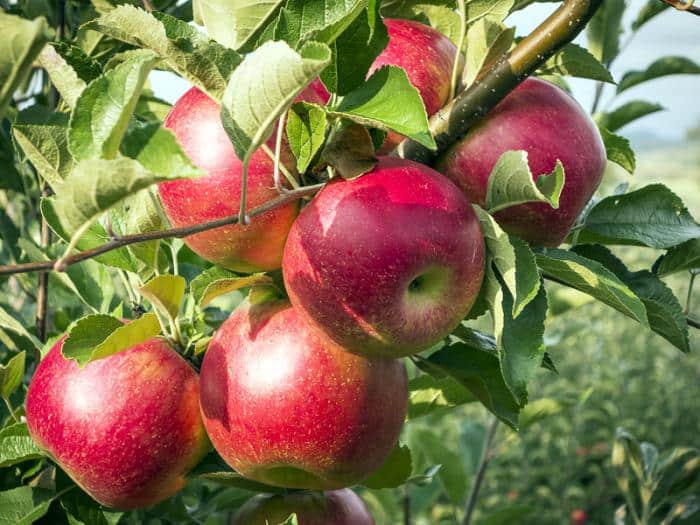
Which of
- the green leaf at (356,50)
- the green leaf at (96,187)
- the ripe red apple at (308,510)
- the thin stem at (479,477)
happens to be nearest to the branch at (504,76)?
the green leaf at (356,50)

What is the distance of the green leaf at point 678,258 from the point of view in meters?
0.94

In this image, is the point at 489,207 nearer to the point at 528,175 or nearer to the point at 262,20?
the point at 528,175

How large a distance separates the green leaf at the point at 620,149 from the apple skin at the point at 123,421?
51 centimetres

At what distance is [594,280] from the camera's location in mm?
671

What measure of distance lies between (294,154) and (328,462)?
0.93 feet

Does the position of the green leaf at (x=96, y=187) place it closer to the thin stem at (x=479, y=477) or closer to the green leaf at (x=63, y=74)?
the green leaf at (x=63, y=74)

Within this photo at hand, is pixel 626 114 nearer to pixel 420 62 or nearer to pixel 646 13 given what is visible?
pixel 646 13

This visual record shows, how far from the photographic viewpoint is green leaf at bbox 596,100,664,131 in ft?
3.99

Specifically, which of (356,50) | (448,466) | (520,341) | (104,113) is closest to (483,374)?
(520,341)

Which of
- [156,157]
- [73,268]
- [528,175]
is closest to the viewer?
[156,157]

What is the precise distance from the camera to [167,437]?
790 mm

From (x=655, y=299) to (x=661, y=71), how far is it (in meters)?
0.57

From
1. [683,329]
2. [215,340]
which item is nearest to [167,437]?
[215,340]

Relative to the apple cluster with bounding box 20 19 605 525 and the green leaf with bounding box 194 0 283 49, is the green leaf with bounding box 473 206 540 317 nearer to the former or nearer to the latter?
the apple cluster with bounding box 20 19 605 525
